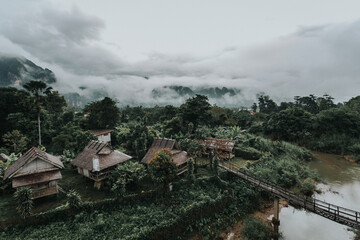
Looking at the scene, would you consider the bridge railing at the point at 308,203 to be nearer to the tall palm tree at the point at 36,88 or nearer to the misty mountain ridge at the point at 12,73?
the tall palm tree at the point at 36,88

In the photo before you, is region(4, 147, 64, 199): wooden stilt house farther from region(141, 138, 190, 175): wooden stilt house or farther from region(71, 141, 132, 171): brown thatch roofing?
region(141, 138, 190, 175): wooden stilt house

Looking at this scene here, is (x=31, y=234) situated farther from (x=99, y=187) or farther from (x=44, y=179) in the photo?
(x=99, y=187)

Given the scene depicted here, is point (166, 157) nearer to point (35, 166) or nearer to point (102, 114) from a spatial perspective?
point (35, 166)

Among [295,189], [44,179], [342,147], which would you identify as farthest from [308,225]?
[342,147]

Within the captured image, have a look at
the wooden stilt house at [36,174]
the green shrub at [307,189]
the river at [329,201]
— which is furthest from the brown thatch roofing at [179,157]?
the green shrub at [307,189]

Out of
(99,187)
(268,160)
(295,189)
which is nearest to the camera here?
(99,187)

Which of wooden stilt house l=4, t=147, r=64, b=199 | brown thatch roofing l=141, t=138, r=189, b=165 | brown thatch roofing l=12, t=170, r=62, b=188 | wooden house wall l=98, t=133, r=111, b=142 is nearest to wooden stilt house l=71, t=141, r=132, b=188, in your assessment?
wooden stilt house l=4, t=147, r=64, b=199

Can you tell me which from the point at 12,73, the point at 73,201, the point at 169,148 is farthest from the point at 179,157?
the point at 12,73
